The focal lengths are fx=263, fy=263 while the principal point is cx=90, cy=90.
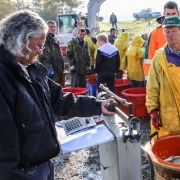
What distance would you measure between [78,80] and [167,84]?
14.1 ft

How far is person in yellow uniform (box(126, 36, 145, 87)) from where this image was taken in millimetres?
6121

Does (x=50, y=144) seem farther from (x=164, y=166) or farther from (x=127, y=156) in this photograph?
(x=164, y=166)

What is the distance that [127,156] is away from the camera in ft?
6.32

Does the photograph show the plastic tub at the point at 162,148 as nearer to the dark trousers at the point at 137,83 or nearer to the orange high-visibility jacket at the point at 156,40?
the orange high-visibility jacket at the point at 156,40

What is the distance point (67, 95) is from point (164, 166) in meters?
0.91

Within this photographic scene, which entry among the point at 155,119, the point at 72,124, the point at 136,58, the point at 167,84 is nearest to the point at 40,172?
the point at 72,124

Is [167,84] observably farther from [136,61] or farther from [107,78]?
[136,61]

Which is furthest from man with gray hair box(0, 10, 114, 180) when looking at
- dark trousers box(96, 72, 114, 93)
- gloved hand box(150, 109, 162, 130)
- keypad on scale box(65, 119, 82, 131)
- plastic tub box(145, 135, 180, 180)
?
dark trousers box(96, 72, 114, 93)

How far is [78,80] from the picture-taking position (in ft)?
22.2

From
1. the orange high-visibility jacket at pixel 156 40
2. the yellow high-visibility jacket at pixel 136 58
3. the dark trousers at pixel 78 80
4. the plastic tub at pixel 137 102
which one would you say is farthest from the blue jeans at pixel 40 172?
the dark trousers at pixel 78 80

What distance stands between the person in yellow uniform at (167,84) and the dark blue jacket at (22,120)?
51.6 inches

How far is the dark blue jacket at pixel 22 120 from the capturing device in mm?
1424

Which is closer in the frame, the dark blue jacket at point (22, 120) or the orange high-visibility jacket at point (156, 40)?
the dark blue jacket at point (22, 120)

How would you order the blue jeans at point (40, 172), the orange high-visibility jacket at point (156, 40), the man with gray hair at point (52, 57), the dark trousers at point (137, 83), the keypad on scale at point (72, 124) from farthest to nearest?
1. the dark trousers at point (137, 83)
2. the man with gray hair at point (52, 57)
3. the orange high-visibility jacket at point (156, 40)
4. the keypad on scale at point (72, 124)
5. the blue jeans at point (40, 172)
